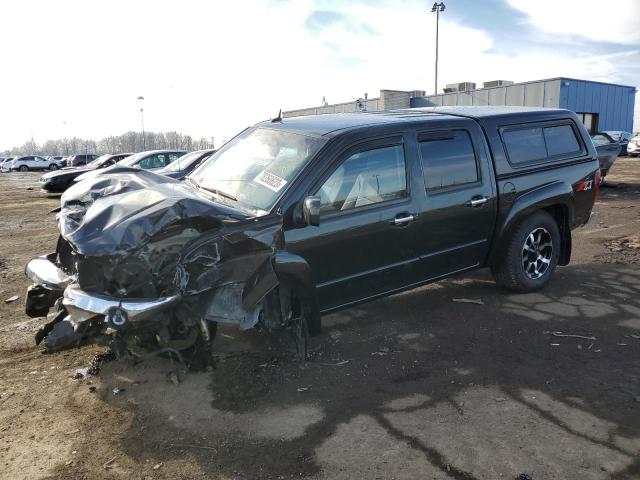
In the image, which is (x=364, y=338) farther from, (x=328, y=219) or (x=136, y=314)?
(x=136, y=314)

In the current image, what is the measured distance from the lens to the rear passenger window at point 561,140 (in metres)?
5.36

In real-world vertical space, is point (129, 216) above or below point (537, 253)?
above

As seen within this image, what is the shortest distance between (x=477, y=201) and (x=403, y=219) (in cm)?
95

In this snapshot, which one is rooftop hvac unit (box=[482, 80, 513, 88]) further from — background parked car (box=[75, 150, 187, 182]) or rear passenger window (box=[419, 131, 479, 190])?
rear passenger window (box=[419, 131, 479, 190])

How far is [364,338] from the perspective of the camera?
171 inches

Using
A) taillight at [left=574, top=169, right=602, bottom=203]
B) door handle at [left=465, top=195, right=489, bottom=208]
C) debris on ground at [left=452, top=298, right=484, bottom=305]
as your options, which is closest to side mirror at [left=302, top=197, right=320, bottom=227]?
door handle at [left=465, top=195, right=489, bottom=208]

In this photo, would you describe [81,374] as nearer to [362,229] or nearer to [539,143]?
[362,229]

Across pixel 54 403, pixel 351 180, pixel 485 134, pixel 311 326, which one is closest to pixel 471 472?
pixel 311 326

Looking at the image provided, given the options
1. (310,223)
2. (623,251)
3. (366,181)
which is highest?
(366,181)

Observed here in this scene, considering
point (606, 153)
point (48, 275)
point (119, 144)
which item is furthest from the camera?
point (119, 144)

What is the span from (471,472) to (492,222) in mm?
2762

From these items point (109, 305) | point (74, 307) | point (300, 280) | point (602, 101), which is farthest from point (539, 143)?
point (602, 101)

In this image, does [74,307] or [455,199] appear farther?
[455,199]

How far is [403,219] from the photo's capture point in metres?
4.13
